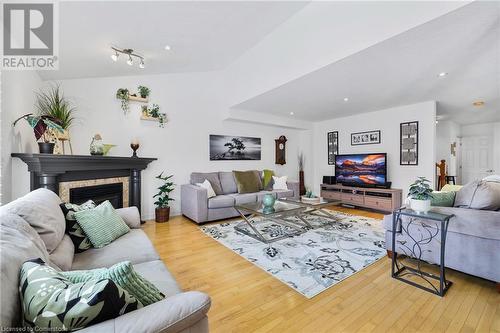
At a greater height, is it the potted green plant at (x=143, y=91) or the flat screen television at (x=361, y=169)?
the potted green plant at (x=143, y=91)

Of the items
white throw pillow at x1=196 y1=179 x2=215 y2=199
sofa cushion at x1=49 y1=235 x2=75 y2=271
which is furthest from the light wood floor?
white throw pillow at x1=196 y1=179 x2=215 y2=199

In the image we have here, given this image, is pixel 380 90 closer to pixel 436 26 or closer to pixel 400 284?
pixel 436 26

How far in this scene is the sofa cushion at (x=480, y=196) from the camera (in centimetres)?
190

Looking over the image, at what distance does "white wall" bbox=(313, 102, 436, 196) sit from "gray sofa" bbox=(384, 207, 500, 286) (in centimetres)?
277

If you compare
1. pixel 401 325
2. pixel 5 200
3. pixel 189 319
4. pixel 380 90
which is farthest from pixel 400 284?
pixel 5 200

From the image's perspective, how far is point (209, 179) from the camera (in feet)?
14.7

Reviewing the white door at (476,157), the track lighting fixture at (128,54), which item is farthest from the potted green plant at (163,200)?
the white door at (476,157)

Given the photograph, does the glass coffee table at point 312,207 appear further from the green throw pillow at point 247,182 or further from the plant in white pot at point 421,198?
the plant in white pot at point 421,198

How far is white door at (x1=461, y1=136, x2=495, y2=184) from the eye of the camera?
256 inches

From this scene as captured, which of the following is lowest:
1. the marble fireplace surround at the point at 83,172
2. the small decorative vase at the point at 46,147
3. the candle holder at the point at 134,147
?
the marble fireplace surround at the point at 83,172

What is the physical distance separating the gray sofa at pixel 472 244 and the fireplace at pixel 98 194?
4.18 m

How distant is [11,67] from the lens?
2.22m

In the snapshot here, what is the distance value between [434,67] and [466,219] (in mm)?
1904

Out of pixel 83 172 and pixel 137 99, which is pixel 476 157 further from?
pixel 83 172
